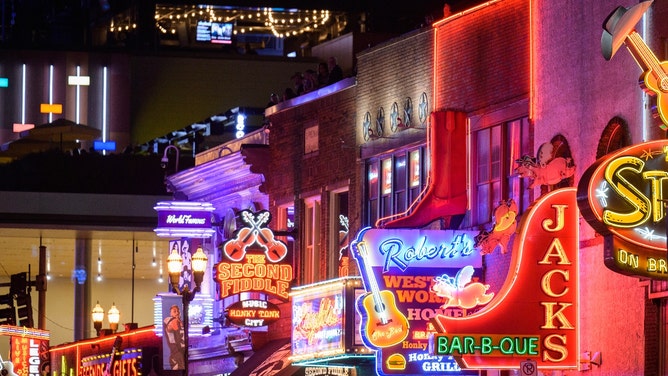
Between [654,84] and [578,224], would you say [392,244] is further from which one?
[654,84]

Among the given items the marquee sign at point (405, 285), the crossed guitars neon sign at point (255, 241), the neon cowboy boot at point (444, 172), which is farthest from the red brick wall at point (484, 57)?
the crossed guitars neon sign at point (255, 241)

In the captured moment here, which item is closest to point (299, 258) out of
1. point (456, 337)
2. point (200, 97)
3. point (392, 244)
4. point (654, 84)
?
point (392, 244)

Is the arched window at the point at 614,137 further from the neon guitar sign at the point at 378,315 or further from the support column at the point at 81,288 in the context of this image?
the support column at the point at 81,288

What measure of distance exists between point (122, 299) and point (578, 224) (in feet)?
164

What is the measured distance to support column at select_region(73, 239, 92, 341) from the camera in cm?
6600

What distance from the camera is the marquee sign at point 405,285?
29.2 meters

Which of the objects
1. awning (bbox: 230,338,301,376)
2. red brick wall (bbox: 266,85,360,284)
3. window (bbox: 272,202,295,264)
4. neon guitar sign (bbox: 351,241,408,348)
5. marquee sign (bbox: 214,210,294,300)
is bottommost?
awning (bbox: 230,338,301,376)

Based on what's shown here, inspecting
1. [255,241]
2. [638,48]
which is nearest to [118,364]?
[255,241]

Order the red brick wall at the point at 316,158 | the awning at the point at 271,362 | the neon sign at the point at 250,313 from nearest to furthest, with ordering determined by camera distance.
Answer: the red brick wall at the point at 316,158
the awning at the point at 271,362
the neon sign at the point at 250,313

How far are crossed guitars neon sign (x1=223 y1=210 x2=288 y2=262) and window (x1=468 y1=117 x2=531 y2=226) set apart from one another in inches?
354

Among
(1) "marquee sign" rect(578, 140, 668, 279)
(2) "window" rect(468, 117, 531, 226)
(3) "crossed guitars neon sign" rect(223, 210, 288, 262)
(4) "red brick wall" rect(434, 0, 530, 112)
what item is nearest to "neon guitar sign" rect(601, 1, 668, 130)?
(1) "marquee sign" rect(578, 140, 668, 279)

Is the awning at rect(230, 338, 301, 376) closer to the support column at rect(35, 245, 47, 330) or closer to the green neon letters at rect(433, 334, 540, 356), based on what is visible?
the green neon letters at rect(433, 334, 540, 356)

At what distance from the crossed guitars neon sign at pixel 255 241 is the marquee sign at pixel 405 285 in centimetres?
962

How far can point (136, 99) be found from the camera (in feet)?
236
